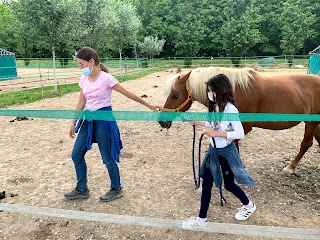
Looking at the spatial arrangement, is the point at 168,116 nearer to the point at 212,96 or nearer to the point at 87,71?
the point at 212,96

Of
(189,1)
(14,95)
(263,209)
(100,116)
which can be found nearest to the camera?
(100,116)

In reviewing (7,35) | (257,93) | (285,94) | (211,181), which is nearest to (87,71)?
(211,181)

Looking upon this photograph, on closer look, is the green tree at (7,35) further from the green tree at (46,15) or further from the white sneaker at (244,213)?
the white sneaker at (244,213)

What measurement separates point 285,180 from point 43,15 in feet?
40.8

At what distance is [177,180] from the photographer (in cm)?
398

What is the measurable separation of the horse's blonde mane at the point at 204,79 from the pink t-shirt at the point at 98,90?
0.83 meters

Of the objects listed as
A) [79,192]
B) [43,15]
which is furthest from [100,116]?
[43,15]

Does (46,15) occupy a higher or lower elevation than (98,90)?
higher

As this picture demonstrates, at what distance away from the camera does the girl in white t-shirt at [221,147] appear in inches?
90.7

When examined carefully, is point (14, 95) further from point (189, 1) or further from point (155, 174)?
point (189, 1)

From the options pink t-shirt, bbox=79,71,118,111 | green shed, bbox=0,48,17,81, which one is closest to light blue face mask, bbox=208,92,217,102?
pink t-shirt, bbox=79,71,118,111

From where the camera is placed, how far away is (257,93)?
3.57m

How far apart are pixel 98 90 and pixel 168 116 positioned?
82 centimetres

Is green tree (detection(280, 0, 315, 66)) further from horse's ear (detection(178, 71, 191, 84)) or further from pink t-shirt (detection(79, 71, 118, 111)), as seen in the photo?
pink t-shirt (detection(79, 71, 118, 111))
